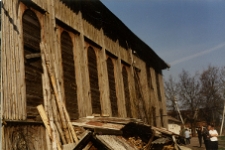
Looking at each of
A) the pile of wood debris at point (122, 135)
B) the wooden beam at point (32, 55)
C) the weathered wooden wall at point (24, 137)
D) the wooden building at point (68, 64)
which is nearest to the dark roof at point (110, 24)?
the wooden building at point (68, 64)

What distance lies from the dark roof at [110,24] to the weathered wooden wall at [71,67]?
350mm

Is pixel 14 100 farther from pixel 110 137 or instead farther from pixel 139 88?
pixel 139 88

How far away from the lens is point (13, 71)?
7762 millimetres

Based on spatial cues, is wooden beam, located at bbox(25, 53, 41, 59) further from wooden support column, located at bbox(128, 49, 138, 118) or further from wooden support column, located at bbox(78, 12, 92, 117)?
wooden support column, located at bbox(128, 49, 138, 118)

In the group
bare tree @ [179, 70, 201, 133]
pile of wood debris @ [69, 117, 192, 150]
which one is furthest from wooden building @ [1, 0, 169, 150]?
bare tree @ [179, 70, 201, 133]

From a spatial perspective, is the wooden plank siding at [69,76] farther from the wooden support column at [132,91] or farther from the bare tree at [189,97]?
the bare tree at [189,97]

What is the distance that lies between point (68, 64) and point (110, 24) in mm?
5099

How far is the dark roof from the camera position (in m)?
12.7

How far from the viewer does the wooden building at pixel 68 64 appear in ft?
25.5

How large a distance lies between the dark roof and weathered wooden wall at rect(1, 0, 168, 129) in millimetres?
350

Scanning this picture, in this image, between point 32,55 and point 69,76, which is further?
point 69,76

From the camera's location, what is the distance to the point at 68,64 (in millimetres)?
11102

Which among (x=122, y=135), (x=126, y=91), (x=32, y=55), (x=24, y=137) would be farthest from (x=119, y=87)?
(x=24, y=137)

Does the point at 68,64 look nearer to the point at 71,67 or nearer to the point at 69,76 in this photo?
the point at 71,67
